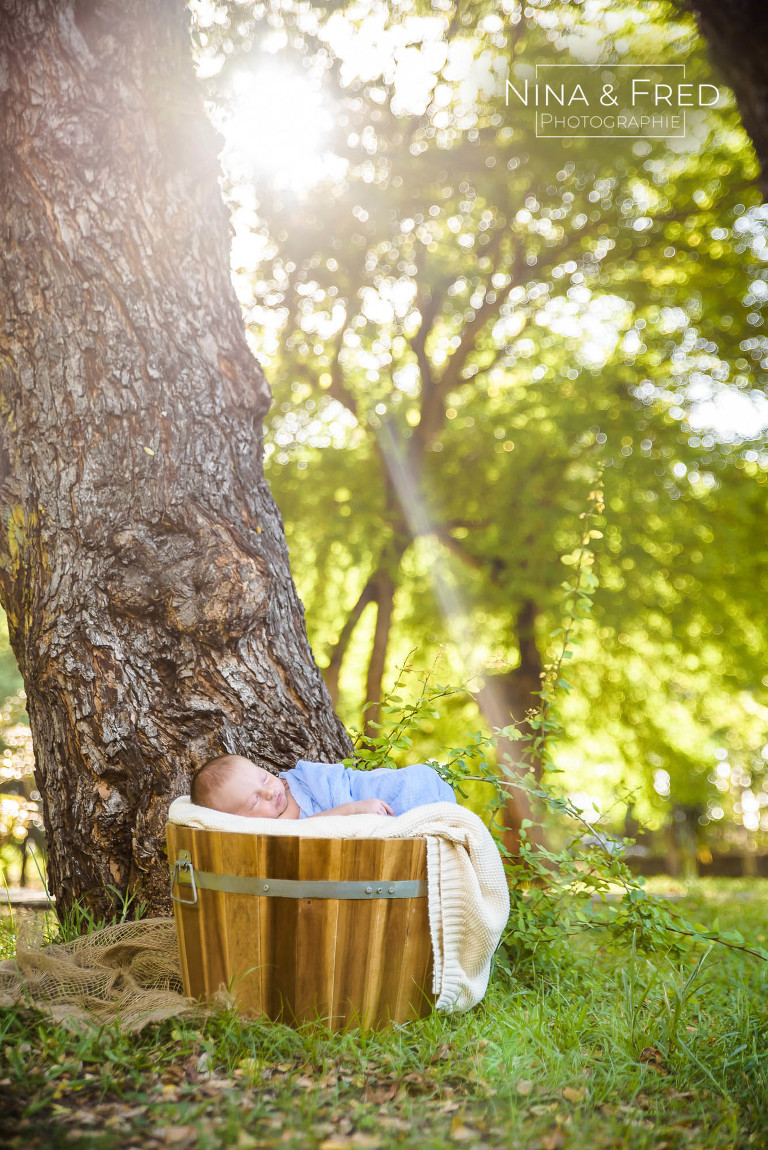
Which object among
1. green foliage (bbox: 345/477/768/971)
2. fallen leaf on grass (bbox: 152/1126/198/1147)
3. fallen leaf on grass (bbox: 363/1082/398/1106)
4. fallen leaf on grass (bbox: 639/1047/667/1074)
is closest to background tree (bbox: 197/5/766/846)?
green foliage (bbox: 345/477/768/971)

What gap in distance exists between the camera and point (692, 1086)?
6.42 feet

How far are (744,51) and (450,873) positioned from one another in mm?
2056

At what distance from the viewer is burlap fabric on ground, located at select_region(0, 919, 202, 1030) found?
81.3 inches

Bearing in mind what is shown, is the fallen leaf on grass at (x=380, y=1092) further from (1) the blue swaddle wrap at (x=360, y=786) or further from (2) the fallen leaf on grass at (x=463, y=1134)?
(1) the blue swaddle wrap at (x=360, y=786)

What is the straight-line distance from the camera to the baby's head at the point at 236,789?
2383mm

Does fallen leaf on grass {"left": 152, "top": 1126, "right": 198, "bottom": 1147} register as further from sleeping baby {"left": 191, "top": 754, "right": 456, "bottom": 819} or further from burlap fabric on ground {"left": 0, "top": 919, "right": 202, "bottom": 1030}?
sleeping baby {"left": 191, "top": 754, "right": 456, "bottom": 819}

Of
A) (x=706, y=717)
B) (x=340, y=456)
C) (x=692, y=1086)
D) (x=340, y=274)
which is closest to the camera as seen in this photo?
(x=692, y=1086)

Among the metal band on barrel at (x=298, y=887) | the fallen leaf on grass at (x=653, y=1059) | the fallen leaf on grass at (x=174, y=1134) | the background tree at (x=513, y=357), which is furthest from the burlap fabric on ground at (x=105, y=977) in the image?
the background tree at (x=513, y=357)

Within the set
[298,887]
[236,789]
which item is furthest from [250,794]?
[298,887]

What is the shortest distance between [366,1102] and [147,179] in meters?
3.28

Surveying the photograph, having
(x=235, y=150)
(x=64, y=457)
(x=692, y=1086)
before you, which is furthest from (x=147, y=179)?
(x=235, y=150)

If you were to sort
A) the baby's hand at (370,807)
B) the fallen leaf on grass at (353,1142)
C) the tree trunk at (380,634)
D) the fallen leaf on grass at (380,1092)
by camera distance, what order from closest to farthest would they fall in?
the fallen leaf on grass at (353,1142) → the fallen leaf on grass at (380,1092) → the baby's hand at (370,807) → the tree trunk at (380,634)

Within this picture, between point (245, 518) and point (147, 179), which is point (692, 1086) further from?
point (147, 179)

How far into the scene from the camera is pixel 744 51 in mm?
1570
